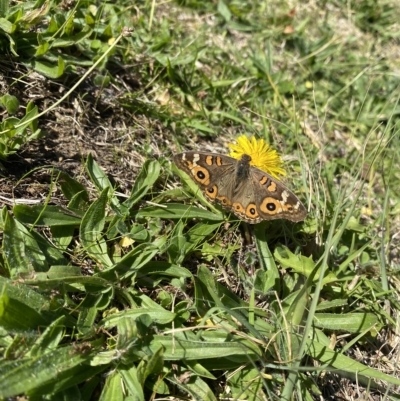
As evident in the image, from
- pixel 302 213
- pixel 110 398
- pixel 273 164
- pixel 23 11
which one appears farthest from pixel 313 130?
pixel 110 398

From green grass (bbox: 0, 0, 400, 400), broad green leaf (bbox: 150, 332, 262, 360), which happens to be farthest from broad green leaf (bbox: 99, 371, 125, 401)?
broad green leaf (bbox: 150, 332, 262, 360)

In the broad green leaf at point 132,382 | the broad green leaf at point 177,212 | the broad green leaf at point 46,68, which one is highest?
the broad green leaf at point 46,68

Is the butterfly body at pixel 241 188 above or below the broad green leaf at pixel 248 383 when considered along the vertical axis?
above

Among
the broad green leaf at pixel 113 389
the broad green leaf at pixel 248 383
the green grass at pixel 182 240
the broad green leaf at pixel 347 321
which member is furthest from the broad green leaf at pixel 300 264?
the broad green leaf at pixel 113 389

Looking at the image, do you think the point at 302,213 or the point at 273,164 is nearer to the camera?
the point at 302,213

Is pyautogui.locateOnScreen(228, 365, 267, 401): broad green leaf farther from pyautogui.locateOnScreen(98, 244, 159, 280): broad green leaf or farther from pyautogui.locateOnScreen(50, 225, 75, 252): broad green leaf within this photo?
pyautogui.locateOnScreen(50, 225, 75, 252): broad green leaf

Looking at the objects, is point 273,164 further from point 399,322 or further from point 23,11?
point 23,11

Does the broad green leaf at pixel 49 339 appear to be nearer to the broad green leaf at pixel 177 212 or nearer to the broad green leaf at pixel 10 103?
the broad green leaf at pixel 177 212

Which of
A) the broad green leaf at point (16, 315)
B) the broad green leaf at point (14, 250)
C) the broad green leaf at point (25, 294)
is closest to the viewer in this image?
the broad green leaf at point (16, 315)
